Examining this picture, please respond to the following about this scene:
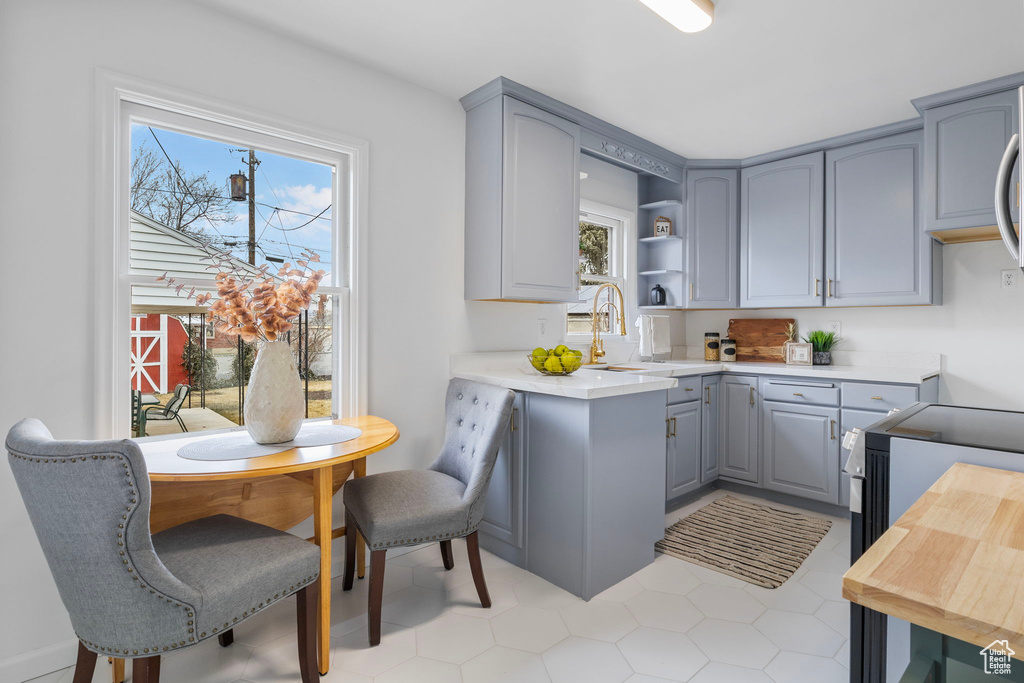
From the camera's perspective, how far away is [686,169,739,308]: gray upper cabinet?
381cm

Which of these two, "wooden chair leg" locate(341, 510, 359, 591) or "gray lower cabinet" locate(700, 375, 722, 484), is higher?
"gray lower cabinet" locate(700, 375, 722, 484)

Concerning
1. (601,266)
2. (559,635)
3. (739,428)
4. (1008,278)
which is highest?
(601,266)

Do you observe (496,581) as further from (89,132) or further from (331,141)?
(89,132)

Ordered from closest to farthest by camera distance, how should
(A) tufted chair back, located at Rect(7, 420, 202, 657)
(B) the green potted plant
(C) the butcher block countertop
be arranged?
(C) the butcher block countertop → (A) tufted chair back, located at Rect(7, 420, 202, 657) → (B) the green potted plant

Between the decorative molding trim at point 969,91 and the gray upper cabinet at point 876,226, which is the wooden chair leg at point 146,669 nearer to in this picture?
the gray upper cabinet at point 876,226

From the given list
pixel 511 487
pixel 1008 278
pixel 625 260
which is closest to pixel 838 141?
pixel 1008 278

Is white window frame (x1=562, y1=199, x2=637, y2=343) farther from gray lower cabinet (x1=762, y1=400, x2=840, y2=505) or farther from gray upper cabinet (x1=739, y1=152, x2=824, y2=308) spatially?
gray lower cabinet (x1=762, y1=400, x2=840, y2=505)

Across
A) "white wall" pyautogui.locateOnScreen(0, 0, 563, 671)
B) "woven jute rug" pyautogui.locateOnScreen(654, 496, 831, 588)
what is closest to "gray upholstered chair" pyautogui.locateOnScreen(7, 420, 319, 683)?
"white wall" pyautogui.locateOnScreen(0, 0, 563, 671)

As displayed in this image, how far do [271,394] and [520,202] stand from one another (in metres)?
1.56

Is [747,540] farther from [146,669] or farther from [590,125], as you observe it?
[146,669]

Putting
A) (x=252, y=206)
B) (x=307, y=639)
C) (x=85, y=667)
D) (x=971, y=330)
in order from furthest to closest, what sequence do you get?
(x=971, y=330) < (x=252, y=206) < (x=307, y=639) < (x=85, y=667)

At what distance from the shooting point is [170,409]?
2014mm

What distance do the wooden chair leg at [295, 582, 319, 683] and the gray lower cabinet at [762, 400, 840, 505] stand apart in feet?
9.60

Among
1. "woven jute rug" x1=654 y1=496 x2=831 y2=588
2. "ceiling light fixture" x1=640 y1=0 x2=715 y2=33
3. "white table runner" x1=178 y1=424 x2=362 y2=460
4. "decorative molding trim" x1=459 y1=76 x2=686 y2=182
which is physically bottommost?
"woven jute rug" x1=654 y1=496 x2=831 y2=588
